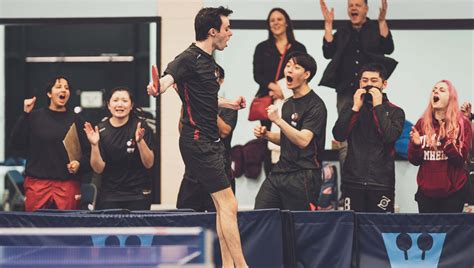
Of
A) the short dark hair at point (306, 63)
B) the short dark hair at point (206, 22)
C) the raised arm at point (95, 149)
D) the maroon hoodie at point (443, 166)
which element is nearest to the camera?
the short dark hair at point (206, 22)

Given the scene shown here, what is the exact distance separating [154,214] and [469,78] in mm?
5113

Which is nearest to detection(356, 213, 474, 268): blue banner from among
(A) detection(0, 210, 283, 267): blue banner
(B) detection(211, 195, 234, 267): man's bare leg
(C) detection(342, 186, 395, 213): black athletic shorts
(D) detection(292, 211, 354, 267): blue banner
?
(D) detection(292, 211, 354, 267): blue banner

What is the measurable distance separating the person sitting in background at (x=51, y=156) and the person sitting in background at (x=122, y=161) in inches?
12.5

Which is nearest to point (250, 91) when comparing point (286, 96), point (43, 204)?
point (286, 96)

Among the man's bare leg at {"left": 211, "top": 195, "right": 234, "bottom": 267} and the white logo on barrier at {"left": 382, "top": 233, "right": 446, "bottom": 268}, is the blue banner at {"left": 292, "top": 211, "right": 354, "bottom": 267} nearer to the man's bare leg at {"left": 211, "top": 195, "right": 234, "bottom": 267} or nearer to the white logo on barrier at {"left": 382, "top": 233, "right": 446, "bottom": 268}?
the white logo on barrier at {"left": 382, "top": 233, "right": 446, "bottom": 268}

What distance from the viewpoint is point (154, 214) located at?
371 inches

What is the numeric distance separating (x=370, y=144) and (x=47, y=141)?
359 centimetres

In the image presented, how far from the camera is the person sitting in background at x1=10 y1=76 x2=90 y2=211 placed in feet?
35.3

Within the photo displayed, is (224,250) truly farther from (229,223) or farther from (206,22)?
(206,22)

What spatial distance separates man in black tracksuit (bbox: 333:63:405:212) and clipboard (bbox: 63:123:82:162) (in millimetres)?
2905

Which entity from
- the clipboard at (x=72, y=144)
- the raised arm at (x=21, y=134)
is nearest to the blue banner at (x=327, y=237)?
the clipboard at (x=72, y=144)

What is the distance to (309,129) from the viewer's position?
9859 millimetres

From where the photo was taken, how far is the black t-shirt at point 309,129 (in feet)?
32.6

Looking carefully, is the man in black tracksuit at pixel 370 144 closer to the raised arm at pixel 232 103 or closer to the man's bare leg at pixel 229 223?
the raised arm at pixel 232 103
